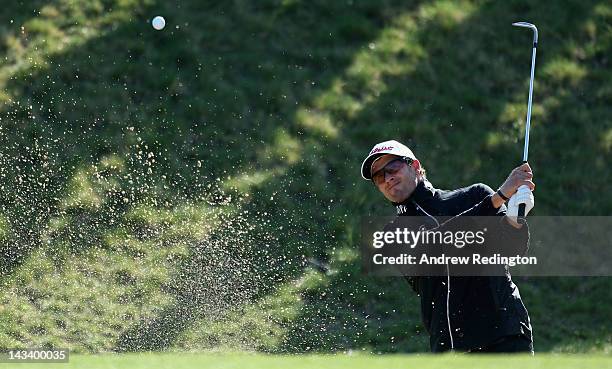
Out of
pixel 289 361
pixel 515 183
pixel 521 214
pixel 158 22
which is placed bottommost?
pixel 289 361

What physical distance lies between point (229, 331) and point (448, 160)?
261cm

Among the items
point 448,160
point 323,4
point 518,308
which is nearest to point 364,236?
point 448,160

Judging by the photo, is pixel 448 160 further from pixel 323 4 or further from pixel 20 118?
pixel 20 118

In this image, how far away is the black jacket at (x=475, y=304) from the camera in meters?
4.71

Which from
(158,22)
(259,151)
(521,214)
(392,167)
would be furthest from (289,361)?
(158,22)

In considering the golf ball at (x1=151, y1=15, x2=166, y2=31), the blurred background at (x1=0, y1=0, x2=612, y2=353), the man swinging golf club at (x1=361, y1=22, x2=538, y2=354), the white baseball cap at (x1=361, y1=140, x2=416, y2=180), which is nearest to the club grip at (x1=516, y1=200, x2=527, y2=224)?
the man swinging golf club at (x1=361, y1=22, x2=538, y2=354)

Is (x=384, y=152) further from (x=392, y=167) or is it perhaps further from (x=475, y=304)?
(x=475, y=304)

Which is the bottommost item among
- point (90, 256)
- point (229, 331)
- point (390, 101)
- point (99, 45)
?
point (229, 331)

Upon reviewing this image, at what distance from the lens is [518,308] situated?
15.6 feet

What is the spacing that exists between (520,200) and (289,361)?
236 centimetres

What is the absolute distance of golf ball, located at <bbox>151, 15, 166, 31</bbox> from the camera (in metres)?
9.23

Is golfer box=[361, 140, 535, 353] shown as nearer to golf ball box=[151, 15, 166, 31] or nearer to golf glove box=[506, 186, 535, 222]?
golf glove box=[506, 186, 535, 222]

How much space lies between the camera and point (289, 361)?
6.52 m

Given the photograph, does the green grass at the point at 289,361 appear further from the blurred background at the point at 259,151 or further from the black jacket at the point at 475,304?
the black jacket at the point at 475,304
